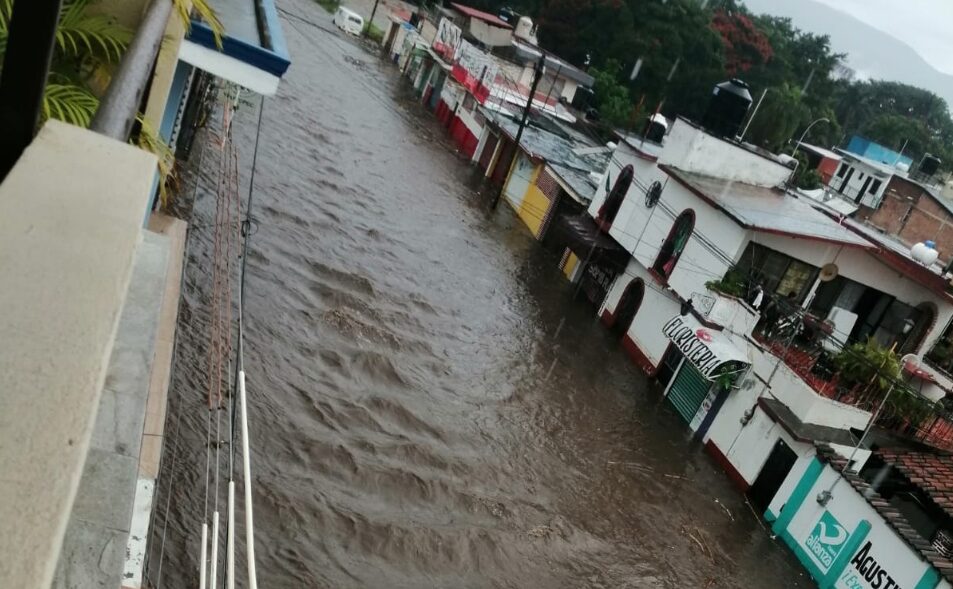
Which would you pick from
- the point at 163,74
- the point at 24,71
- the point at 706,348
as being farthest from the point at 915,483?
the point at 24,71

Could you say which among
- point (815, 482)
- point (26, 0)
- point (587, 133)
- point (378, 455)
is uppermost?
point (26, 0)

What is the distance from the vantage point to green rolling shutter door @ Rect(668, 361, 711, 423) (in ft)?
72.0

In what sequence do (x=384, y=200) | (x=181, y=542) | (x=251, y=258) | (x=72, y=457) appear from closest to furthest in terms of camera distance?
(x=72, y=457) < (x=181, y=542) < (x=251, y=258) < (x=384, y=200)

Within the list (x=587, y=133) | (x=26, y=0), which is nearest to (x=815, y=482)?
(x=26, y=0)

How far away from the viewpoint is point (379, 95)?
4531cm

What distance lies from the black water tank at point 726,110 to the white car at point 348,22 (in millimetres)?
37003

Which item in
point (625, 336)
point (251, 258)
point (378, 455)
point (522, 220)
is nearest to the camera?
point (378, 455)

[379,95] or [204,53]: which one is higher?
[204,53]

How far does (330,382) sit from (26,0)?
1543 centimetres

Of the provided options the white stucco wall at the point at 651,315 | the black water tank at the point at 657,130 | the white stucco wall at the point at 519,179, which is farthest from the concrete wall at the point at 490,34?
the white stucco wall at the point at 651,315

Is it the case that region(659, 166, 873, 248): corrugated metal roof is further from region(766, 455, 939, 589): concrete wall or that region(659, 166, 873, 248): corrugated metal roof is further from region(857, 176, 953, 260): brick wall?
region(857, 176, 953, 260): brick wall

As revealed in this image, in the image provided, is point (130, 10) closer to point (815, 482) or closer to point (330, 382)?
point (330, 382)

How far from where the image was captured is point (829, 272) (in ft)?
76.8

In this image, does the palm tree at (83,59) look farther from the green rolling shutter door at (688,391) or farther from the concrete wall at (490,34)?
the concrete wall at (490,34)
